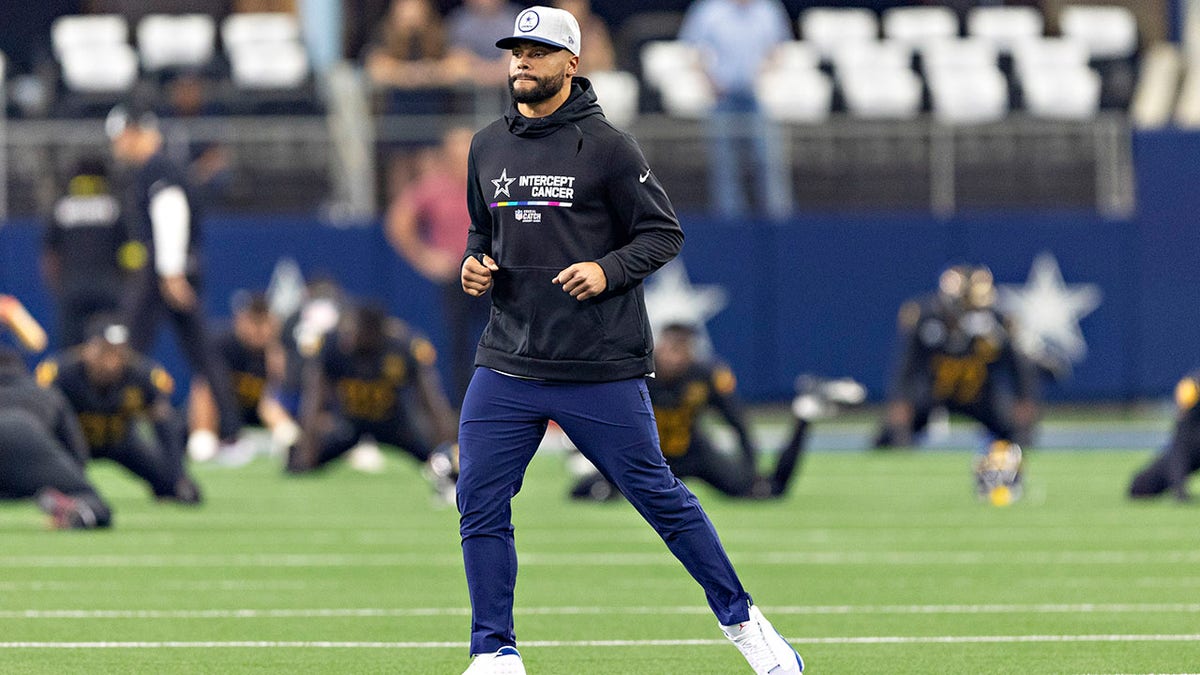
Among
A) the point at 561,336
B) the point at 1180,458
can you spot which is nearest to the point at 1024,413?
the point at 1180,458

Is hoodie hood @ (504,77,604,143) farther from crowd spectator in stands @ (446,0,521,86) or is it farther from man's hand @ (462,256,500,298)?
crowd spectator in stands @ (446,0,521,86)

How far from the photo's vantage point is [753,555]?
11.6 metres

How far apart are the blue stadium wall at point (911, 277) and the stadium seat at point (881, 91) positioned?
1.99m

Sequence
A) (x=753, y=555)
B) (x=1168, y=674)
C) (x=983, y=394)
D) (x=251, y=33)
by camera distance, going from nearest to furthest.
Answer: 1. (x=1168, y=674)
2. (x=753, y=555)
3. (x=983, y=394)
4. (x=251, y=33)

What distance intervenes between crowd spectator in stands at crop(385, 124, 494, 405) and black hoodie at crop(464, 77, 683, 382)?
12.0 meters

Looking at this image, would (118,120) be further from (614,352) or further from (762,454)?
(614,352)

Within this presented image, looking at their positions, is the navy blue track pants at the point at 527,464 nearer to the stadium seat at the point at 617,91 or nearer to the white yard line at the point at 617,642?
the white yard line at the point at 617,642

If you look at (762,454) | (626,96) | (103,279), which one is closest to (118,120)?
(103,279)

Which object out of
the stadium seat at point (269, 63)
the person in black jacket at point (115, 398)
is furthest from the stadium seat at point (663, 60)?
the person in black jacket at point (115, 398)

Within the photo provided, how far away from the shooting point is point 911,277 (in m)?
23.3

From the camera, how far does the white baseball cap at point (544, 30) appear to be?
6734 millimetres

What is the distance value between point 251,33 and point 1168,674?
63.0 feet

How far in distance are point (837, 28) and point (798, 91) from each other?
2.15 m

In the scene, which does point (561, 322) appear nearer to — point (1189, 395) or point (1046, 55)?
point (1189, 395)
